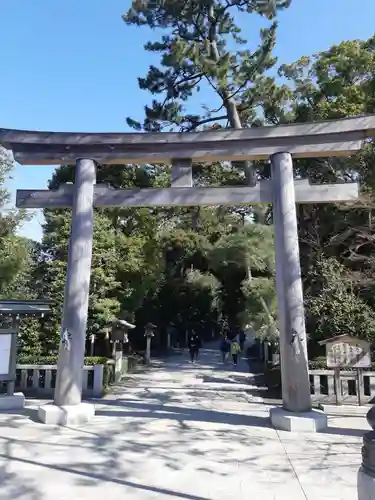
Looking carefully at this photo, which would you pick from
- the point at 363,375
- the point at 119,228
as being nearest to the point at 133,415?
the point at 363,375

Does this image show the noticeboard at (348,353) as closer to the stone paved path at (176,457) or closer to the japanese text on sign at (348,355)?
the japanese text on sign at (348,355)

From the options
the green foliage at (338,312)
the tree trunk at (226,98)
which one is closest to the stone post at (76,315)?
the green foliage at (338,312)

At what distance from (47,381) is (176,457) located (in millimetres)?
6438

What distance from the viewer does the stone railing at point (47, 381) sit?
1027 centimetres

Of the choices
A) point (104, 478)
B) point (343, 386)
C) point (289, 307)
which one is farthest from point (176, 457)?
point (343, 386)

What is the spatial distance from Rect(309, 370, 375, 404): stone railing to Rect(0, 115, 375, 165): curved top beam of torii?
5123 millimetres

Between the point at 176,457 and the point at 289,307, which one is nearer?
the point at 176,457

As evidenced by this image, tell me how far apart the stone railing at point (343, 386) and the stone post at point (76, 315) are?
5.27 meters

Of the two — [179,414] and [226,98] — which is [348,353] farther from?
[226,98]

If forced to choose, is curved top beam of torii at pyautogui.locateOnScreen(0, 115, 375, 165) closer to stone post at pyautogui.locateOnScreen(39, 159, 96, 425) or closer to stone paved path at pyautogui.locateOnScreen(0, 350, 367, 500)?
stone post at pyautogui.locateOnScreen(39, 159, 96, 425)

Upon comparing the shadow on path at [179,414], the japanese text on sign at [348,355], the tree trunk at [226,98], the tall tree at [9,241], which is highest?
the tree trunk at [226,98]

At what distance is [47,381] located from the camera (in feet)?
34.0

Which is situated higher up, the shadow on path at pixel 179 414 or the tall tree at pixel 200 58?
the tall tree at pixel 200 58

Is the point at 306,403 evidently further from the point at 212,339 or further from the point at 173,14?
the point at 212,339
